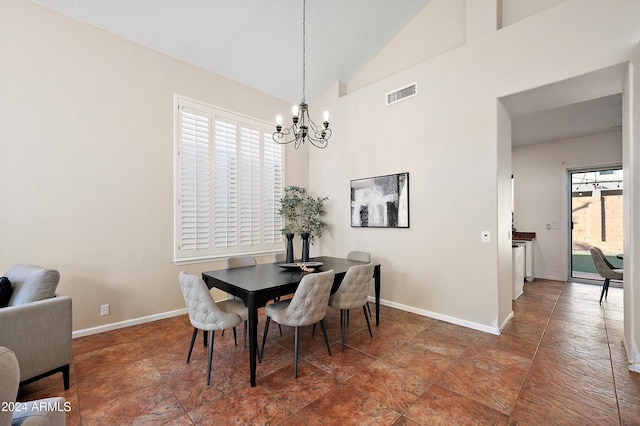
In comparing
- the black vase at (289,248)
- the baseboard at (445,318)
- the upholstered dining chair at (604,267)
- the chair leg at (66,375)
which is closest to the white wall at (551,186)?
the upholstered dining chair at (604,267)

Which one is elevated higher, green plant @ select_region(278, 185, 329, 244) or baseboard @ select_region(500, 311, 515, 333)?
green plant @ select_region(278, 185, 329, 244)

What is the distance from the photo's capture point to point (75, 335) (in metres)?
3.10

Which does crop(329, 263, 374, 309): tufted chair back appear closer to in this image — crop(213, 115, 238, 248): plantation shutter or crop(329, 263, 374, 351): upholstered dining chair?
crop(329, 263, 374, 351): upholstered dining chair

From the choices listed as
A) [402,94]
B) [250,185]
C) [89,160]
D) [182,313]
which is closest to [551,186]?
[402,94]

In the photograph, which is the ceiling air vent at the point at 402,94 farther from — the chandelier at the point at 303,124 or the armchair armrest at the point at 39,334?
the armchair armrest at the point at 39,334

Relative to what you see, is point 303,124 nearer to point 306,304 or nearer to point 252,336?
point 306,304

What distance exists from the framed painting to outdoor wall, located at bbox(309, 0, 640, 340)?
0.11m

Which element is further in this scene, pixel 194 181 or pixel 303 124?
pixel 194 181

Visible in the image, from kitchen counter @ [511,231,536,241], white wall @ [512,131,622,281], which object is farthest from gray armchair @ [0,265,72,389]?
white wall @ [512,131,622,281]

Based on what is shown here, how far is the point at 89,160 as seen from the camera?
3201 mm

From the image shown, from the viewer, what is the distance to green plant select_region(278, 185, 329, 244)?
5.06m

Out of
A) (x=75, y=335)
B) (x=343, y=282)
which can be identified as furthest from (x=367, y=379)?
(x=75, y=335)

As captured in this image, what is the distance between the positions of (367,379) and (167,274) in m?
2.95

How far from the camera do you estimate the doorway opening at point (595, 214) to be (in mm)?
5648
